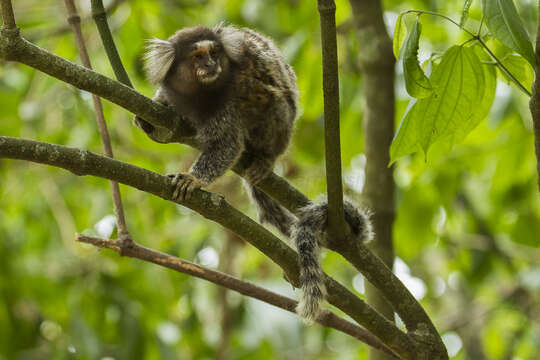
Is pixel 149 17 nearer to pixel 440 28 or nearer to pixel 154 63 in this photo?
pixel 154 63

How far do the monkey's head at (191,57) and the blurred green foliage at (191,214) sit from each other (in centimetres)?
37

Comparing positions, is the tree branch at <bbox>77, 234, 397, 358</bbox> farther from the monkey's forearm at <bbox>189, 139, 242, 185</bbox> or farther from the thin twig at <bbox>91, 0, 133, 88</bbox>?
the monkey's forearm at <bbox>189, 139, 242, 185</bbox>

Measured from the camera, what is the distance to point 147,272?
480cm

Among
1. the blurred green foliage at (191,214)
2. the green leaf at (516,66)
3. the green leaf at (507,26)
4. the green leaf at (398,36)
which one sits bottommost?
the blurred green foliage at (191,214)

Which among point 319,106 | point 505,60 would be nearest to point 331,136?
point 505,60

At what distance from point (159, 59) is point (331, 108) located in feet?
5.76

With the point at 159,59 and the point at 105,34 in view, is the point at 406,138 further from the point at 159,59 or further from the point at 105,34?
the point at 159,59

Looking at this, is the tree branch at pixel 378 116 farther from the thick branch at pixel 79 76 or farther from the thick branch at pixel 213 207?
the thick branch at pixel 79 76

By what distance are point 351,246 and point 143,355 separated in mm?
1893

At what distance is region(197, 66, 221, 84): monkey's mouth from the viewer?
10.0 feet

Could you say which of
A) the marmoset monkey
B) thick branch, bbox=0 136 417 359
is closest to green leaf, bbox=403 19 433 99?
thick branch, bbox=0 136 417 359

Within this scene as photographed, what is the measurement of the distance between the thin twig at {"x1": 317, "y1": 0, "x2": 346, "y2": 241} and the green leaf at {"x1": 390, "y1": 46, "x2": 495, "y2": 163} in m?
0.20

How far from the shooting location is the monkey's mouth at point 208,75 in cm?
306

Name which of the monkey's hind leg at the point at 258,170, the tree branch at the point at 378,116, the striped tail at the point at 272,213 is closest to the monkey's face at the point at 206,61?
the monkey's hind leg at the point at 258,170
